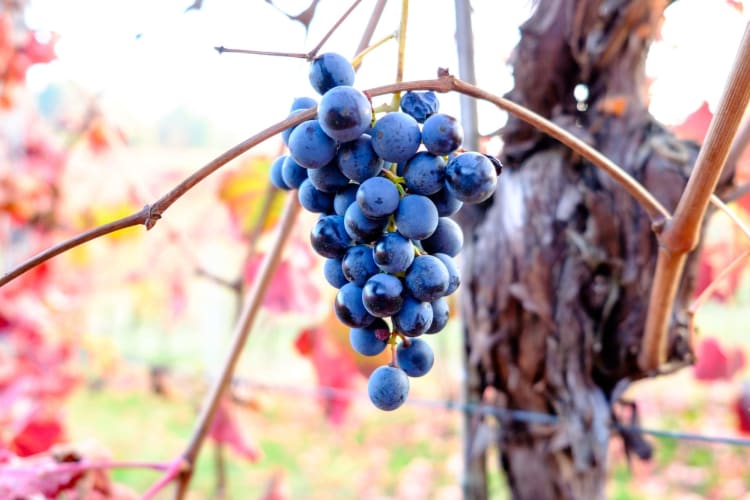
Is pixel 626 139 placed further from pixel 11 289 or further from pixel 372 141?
pixel 11 289

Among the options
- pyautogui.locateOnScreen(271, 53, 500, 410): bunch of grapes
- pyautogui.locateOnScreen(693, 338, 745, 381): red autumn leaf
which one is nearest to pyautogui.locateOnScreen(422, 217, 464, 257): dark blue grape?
pyautogui.locateOnScreen(271, 53, 500, 410): bunch of grapes

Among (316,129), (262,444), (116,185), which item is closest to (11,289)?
(116,185)

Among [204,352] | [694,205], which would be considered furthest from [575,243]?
[204,352]

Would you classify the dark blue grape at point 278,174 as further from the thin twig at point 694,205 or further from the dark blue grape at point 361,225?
the thin twig at point 694,205

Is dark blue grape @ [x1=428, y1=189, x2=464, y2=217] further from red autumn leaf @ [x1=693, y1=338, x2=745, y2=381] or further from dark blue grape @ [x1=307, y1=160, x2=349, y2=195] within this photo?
red autumn leaf @ [x1=693, y1=338, x2=745, y2=381]

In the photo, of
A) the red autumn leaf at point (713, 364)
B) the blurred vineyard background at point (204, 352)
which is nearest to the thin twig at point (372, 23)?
the blurred vineyard background at point (204, 352)

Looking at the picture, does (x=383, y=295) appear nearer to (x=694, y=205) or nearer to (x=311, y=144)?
(x=311, y=144)
